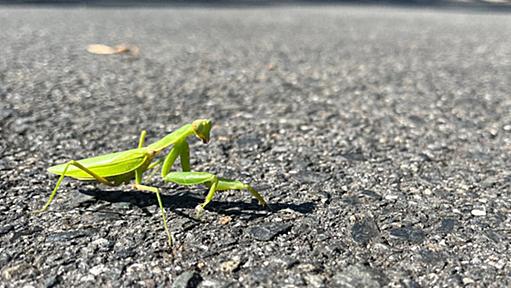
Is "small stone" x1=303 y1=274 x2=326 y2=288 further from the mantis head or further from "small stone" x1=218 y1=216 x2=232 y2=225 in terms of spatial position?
the mantis head

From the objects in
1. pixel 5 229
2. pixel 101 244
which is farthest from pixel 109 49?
pixel 101 244

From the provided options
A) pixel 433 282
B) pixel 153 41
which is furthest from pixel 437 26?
pixel 433 282

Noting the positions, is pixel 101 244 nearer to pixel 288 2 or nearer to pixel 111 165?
pixel 111 165

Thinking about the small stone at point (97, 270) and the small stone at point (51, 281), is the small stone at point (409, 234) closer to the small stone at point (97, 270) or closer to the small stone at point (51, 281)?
the small stone at point (97, 270)

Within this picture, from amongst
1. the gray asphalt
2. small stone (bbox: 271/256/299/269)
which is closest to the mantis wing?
the gray asphalt

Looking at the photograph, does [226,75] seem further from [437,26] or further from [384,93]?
[437,26]
